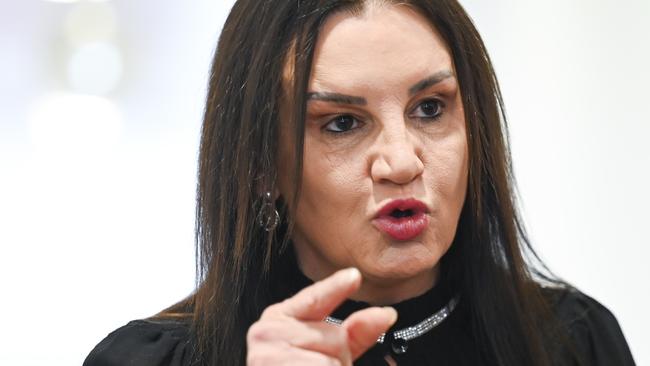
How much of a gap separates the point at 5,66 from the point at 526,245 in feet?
3.71

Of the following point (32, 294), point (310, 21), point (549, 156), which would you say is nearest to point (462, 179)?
point (310, 21)

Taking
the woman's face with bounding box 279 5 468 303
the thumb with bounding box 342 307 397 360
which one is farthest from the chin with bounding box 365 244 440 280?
the thumb with bounding box 342 307 397 360

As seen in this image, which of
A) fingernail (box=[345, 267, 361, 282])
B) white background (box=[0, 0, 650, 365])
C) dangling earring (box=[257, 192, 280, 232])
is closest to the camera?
fingernail (box=[345, 267, 361, 282])

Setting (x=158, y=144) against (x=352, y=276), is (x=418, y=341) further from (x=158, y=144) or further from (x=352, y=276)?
(x=158, y=144)

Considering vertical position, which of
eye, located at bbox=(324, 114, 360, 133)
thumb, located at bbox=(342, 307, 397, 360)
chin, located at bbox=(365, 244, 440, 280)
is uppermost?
eye, located at bbox=(324, 114, 360, 133)

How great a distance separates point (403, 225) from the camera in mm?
1443

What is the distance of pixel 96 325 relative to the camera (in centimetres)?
216

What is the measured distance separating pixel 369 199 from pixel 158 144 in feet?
2.93

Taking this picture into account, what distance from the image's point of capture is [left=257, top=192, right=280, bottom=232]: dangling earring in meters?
1.53

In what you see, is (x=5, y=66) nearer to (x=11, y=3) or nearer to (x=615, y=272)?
(x=11, y=3)

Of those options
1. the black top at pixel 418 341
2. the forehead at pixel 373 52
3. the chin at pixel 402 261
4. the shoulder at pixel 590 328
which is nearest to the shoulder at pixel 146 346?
the black top at pixel 418 341

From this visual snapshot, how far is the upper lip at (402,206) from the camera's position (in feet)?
4.72

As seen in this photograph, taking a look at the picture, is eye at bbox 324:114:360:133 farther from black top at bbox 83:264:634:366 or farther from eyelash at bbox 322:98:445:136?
black top at bbox 83:264:634:366

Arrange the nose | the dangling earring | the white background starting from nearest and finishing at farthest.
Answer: the nose → the dangling earring → the white background
